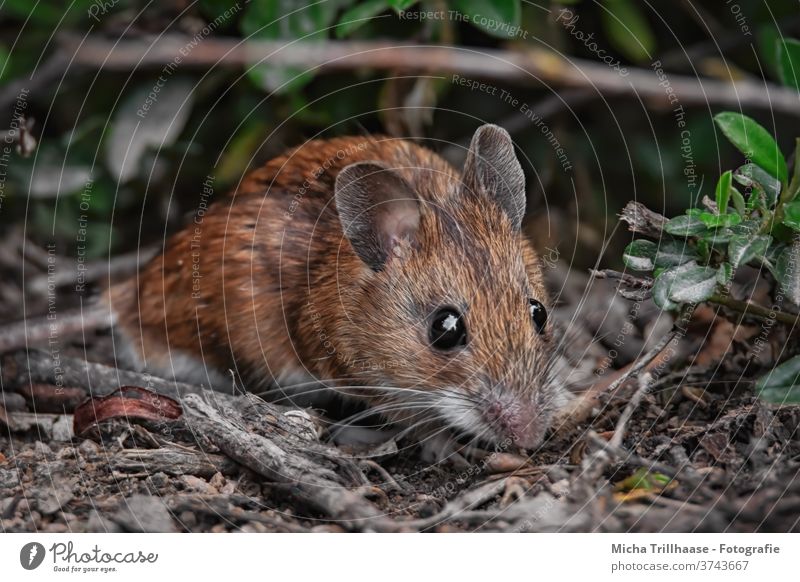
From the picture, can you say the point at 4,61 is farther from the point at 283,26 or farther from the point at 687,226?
the point at 687,226

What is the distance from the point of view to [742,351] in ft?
11.8

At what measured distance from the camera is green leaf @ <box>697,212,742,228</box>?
120 inches

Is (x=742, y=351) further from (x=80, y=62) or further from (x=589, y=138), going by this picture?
(x=80, y=62)

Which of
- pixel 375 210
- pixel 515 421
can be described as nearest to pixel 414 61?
pixel 375 210

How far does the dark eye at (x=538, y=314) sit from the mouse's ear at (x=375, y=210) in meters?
0.51

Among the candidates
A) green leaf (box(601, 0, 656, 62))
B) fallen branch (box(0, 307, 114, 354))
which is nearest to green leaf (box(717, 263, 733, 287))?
green leaf (box(601, 0, 656, 62))

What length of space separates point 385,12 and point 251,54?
1.92 ft

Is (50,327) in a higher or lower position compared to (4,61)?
lower

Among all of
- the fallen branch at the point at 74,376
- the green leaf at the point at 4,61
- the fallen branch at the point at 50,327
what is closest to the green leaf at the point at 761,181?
the fallen branch at the point at 74,376

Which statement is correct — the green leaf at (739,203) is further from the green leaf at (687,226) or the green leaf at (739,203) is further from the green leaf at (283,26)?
the green leaf at (283,26)

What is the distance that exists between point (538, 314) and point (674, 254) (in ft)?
1.87

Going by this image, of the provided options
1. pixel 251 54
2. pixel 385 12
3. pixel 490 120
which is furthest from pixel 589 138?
pixel 251 54

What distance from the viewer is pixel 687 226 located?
123 inches

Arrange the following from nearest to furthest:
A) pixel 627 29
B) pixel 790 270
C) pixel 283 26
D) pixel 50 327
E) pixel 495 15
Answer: pixel 790 270, pixel 495 15, pixel 283 26, pixel 627 29, pixel 50 327
